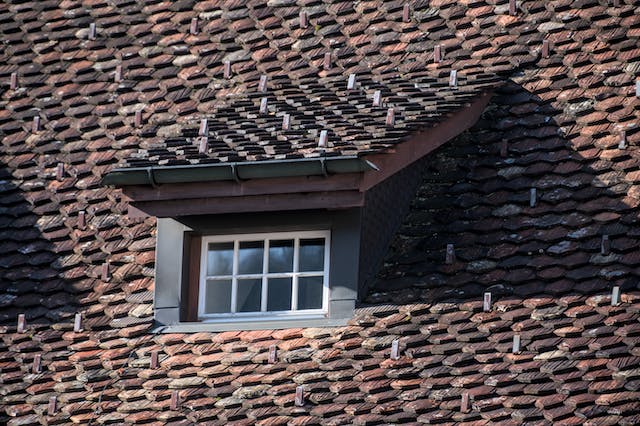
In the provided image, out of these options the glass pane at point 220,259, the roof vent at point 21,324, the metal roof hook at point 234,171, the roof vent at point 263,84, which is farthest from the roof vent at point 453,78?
the roof vent at point 21,324

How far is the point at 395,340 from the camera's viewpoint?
1544 centimetres

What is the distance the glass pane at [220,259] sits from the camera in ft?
53.9

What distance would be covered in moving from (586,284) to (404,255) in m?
1.77

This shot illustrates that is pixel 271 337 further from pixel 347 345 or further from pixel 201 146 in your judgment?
pixel 201 146

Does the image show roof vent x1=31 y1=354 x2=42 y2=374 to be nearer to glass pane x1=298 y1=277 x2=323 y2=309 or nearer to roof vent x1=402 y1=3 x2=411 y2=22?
glass pane x1=298 y1=277 x2=323 y2=309

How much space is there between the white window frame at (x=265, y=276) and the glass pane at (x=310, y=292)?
0.13 ft

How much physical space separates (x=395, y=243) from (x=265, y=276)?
1.26m

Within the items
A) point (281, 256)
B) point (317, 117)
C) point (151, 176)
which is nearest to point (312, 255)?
point (281, 256)

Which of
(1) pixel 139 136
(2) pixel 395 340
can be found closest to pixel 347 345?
(2) pixel 395 340

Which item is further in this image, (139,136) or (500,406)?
(139,136)

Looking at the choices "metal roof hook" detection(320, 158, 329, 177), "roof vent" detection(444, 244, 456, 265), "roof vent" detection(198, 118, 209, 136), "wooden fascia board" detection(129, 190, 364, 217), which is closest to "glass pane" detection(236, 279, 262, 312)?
"wooden fascia board" detection(129, 190, 364, 217)

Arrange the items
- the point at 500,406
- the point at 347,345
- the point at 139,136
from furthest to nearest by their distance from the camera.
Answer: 1. the point at 139,136
2. the point at 347,345
3. the point at 500,406

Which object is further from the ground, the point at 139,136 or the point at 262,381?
the point at 139,136

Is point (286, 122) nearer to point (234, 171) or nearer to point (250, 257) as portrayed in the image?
point (234, 171)
